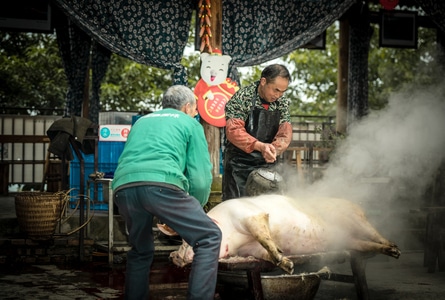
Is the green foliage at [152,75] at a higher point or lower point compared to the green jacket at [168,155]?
higher

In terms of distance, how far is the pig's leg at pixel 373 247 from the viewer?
5348mm

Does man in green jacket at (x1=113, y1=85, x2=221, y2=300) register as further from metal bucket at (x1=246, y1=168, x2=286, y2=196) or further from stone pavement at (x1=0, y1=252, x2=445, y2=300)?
stone pavement at (x1=0, y1=252, x2=445, y2=300)

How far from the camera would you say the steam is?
905cm

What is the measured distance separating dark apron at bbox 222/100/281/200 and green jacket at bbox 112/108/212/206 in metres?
1.53

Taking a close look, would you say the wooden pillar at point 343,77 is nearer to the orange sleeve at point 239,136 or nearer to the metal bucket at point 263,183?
the orange sleeve at point 239,136

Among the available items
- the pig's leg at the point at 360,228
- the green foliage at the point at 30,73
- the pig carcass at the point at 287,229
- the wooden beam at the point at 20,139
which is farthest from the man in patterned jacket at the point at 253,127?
the green foliage at the point at 30,73

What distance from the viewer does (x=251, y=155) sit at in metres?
5.89

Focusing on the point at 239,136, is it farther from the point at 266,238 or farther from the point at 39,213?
the point at 39,213

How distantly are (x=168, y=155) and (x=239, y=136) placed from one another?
5.21 ft

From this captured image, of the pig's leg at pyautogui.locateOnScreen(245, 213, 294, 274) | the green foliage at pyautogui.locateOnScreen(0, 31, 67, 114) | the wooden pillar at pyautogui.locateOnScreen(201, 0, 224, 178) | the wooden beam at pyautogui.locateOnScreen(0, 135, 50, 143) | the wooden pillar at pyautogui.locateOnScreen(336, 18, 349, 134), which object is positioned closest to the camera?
the pig's leg at pyautogui.locateOnScreen(245, 213, 294, 274)

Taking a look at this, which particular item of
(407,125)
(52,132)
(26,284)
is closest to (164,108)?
(26,284)

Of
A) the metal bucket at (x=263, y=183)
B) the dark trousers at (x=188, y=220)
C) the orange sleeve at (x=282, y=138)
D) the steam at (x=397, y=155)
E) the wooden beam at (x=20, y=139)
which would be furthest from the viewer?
the wooden beam at (x=20, y=139)

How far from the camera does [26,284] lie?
20.9ft

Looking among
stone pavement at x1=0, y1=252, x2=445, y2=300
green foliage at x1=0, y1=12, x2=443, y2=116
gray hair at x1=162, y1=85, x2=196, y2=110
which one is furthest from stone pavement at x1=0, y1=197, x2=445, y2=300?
green foliage at x1=0, y1=12, x2=443, y2=116
